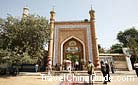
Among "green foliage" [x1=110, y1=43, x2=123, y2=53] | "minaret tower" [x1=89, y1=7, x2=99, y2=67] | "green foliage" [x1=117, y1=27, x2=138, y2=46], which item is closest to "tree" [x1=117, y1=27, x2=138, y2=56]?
"green foliage" [x1=117, y1=27, x2=138, y2=46]

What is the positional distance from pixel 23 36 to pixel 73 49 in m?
8.14

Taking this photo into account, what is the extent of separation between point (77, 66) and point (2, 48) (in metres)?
8.75

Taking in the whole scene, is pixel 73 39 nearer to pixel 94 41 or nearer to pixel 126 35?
pixel 94 41

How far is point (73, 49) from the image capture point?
69.7 ft

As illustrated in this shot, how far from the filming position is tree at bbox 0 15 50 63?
14.3 meters

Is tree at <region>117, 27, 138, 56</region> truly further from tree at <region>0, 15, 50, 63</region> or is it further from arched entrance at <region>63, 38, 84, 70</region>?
tree at <region>0, 15, 50, 63</region>

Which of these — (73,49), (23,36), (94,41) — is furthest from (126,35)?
(23,36)

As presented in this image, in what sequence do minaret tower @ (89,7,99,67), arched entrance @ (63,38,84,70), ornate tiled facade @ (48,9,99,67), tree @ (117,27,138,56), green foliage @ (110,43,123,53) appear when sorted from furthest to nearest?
tree @ (117,27,138,56)
green foliage @ (110,43,123,53)
arched entrance @ (63,38,84,70)
ornate tiled facade @ (48,9,99,67)
minaret tower @ (89,7,99,67)

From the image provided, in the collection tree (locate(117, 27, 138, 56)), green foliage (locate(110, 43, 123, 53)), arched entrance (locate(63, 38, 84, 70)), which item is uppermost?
tree (locate(117, 27, 138, 56))

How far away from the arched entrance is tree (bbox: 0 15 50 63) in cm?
627

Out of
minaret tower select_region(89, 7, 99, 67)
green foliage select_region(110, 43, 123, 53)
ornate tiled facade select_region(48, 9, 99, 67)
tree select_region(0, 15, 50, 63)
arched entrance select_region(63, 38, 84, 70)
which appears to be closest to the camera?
tree select_region(0, 15, 50, 63)

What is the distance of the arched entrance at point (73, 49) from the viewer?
21094 millimetres

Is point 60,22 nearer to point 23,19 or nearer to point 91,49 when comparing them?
point 91,49

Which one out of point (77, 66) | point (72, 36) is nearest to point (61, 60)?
point (77, 66)
